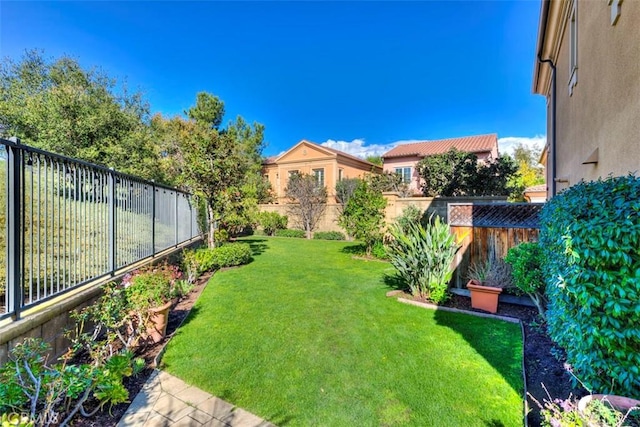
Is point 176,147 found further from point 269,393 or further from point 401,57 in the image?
point 269,393

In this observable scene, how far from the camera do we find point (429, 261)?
561 centimetres

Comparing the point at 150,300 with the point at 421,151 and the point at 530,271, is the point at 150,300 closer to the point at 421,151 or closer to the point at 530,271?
the point at 530,271

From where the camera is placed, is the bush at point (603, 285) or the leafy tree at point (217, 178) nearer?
the bush at point (603, 285)

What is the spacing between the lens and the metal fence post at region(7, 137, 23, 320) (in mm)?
2617

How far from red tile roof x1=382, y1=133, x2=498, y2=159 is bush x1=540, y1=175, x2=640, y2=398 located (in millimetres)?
22818

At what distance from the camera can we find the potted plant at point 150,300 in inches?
143

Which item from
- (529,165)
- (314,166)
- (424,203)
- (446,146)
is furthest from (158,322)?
(529,165)

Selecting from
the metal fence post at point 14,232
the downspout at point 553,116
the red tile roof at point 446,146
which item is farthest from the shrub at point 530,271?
the red tile roof at point 446,146

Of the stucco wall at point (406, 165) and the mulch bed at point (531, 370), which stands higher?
the stucco wall at point (406, 165)

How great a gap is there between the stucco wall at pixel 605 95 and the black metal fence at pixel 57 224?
18.9ft

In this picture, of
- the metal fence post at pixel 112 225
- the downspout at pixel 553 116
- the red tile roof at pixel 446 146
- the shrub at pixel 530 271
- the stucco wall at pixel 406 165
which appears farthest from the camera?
the stucco wall at pixel 406 165

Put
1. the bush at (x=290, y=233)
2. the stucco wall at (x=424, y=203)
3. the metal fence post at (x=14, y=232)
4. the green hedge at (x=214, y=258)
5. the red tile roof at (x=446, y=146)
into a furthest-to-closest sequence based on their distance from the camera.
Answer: the red tile roof at (x=446, y=146), the bush at (x=290, y=233), the stucco wall at (x=424, y=203), the green hedge at (x=214, y=258), the metal fence post at (x=14, y=232)

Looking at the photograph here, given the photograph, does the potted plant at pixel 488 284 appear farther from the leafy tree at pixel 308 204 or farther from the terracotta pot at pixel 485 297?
the leafy tree at pixel 308 204

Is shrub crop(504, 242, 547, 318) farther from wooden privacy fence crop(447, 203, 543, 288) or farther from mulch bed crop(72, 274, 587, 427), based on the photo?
wooden privacy fence crop(447, 203, 543, 288)
